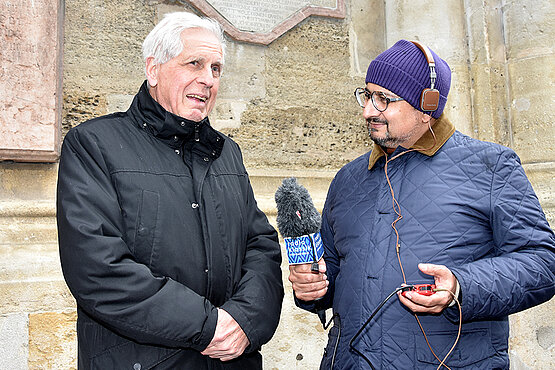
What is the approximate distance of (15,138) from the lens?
9.57 feet

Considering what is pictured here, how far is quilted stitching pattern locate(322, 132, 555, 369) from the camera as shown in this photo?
1.77m

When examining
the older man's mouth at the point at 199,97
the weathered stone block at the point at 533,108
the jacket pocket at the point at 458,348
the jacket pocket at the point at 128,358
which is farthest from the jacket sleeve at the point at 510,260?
the weathered stone block at the point at 533,108

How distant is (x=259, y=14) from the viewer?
387cm

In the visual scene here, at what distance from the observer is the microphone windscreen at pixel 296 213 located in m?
1.88

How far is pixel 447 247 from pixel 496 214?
0.19m

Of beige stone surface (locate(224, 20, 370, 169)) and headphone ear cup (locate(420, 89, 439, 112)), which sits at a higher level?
beige stone surface (locate(224, 20, 370, 169))

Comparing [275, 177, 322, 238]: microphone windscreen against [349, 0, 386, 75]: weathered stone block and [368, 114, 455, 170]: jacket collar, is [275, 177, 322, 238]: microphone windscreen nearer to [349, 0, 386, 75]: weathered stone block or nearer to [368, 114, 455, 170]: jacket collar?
[368, 114, 455, 170]: jacket collar

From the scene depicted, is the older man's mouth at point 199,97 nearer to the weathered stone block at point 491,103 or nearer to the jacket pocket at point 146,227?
the jacket pocket at point 146,227

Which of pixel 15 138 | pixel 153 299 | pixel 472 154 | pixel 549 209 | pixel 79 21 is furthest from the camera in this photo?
pixel 549 209

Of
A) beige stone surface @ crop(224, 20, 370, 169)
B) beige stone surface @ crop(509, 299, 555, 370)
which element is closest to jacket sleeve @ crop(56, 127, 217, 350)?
beige stone surface @ crop(224, 20, 370, 169)

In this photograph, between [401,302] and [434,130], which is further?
[434,130]

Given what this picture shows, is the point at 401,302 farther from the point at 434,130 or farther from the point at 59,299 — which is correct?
the point at 59,299

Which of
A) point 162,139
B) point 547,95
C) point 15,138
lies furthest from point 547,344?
point 15,138

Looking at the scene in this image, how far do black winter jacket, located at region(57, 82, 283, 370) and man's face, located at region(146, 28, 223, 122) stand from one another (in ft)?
0.21
